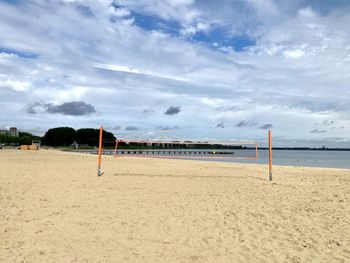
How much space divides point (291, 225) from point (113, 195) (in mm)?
3988

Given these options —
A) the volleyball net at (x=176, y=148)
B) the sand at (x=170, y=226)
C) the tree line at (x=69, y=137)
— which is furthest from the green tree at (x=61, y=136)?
the sand at (x=170, y=226)

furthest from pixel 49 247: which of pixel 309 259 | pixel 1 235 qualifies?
pixel 309 259

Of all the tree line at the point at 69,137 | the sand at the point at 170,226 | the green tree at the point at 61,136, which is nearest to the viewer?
the sand at the point at 170,226

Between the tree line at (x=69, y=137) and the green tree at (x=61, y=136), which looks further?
the green tree at (x=61, y=136)

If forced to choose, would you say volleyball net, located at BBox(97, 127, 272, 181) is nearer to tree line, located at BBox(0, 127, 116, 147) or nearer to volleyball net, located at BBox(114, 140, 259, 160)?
volleyball net, located at BBox(114, 140, 259, 160)

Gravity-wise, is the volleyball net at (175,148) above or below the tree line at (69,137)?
below

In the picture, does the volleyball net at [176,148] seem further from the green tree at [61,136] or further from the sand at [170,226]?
the green tree at [61,136]

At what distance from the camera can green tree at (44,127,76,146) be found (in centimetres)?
8875

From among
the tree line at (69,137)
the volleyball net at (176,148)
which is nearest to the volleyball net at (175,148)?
the volleyball net at (176,148)

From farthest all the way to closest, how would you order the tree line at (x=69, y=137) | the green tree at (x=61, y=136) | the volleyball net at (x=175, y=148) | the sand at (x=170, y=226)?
the green tree at (x=61, y=136) → the tree line at (x=69, y=137) → the volleyball net at (x=175, y=148) → the sand at (x=170, y=226)

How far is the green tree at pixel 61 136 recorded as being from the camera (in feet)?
291

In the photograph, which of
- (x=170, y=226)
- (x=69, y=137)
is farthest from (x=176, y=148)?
(x=170, y=226)

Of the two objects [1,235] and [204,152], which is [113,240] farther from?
[204,152]

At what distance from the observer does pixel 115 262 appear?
3.65 metres
